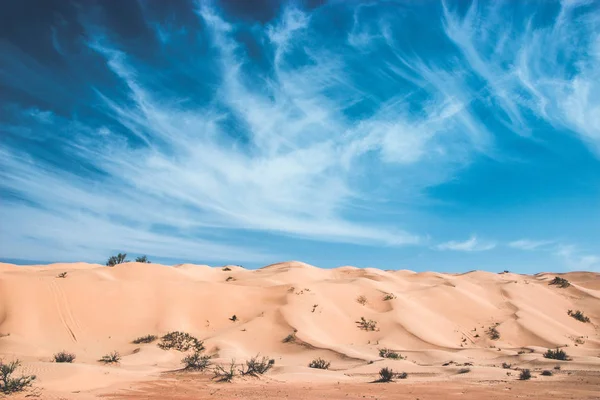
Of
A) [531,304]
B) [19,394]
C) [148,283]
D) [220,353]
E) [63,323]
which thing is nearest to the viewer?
[19,394]

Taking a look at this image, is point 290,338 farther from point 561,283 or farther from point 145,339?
point 561,283

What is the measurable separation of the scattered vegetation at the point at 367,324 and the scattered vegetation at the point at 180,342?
920 centimetres

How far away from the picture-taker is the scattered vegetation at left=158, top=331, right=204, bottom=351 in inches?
703

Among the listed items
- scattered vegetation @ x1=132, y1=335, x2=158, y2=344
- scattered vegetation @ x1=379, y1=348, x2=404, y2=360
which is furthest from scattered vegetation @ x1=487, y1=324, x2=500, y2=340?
scattered vegetation @ x1=132, y1=335, x2=158, y2=344

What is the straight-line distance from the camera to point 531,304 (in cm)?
2941

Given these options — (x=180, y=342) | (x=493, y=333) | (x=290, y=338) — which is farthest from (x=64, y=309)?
(x=493, y=333)

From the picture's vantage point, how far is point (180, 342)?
18.3m

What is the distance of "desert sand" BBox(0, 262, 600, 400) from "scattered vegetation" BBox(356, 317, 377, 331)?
0.31 metres

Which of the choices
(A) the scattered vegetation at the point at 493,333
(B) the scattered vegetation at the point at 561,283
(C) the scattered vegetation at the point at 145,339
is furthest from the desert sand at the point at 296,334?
(B) the scattered vegetation at the point at 561,283

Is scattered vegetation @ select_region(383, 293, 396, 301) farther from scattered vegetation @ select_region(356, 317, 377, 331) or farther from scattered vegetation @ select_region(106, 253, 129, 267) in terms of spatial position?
scattered vegetation @ select_region(106, 253, 129, 267)

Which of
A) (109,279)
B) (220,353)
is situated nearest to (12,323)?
(109,279)

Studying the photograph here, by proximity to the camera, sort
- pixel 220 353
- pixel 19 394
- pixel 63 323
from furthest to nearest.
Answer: pixel 63 323, pixel 220 353, pixel 19 394

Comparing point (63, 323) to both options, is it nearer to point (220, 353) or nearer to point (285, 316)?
point (220, 353)

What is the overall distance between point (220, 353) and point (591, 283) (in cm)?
4232
